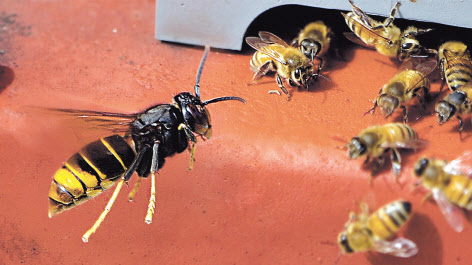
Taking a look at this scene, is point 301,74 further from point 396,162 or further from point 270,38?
point 396,162

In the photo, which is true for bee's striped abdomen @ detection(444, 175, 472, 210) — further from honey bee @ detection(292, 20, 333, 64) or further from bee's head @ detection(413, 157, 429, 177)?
honey bee @ detection(292, 20, 333, 64)

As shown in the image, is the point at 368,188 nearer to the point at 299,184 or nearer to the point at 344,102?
the point at 299,184

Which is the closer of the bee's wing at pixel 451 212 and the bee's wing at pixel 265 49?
the bee's wing at pixel 451 212

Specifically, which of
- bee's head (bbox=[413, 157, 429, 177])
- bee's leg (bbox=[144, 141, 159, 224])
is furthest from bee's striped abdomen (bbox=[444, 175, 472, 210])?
bee's leg (bbox=[144, 141, 159, 224])

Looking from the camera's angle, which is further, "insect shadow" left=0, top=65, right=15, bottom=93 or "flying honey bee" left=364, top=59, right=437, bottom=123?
"insect shadow" left=0, top=65, right=15, bottom=93

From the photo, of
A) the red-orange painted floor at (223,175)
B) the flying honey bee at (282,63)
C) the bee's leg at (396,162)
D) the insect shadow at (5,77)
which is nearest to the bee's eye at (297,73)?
the flying honey bee at (282,63)

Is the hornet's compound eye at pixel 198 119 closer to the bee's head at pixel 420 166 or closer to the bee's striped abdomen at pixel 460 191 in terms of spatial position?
the bee's head at pixel 420 166
